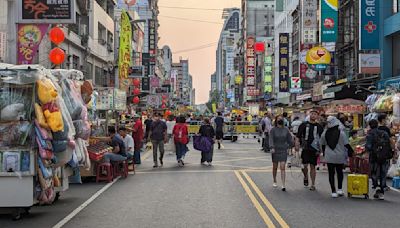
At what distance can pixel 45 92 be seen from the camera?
9.16m

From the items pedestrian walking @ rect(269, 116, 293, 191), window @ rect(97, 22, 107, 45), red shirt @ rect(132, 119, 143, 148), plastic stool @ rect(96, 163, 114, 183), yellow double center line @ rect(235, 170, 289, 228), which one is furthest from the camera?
window @ rect(97, 22, 107, 45)

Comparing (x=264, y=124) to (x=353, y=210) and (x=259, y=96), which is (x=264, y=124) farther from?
(x=259, y=96)

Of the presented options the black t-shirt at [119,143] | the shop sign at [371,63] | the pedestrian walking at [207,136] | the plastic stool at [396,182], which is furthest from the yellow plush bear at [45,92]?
the shop sign at [371,63]

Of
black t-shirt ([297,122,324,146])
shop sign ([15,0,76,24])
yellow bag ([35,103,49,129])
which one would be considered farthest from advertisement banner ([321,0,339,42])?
yellow bag ([35,103,49,129])

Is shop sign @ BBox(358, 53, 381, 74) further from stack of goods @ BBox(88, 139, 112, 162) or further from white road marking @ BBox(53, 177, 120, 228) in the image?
white road marking @ BBox(53, 177, 120, 228)

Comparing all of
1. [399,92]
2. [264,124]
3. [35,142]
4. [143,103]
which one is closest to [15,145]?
[35,142]

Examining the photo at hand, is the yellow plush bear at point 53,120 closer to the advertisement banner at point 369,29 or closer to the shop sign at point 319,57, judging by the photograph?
the advertisement banner at point 369,29

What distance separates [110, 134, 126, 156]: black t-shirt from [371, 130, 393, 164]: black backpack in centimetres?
682

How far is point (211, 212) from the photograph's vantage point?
33.2ft

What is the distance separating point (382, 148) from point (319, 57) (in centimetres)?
2696

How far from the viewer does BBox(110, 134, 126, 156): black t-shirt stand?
15508 millimetres

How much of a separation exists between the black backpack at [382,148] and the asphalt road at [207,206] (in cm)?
90

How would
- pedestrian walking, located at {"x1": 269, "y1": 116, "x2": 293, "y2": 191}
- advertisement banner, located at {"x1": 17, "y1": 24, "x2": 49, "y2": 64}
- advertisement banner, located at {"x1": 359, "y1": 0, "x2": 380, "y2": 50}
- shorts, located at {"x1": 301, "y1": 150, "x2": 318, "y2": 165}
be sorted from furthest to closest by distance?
advertisement banner, located at {"x1": 359, "y1": 0, "x2": 380, "y2": 50}, advertisement banner, located at {"x1": 17, "y1": 24, "x2": 49, "y2": 64}, pedestrian walking, located at {"x1": 269, "y1": 116, "x2": 293, "y2": 191}, shorts, located at {"x1": 301, "y1": 150, "x2": 318, "y2": 165}

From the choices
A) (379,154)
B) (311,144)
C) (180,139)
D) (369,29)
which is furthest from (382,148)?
(369,29)
